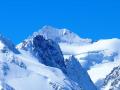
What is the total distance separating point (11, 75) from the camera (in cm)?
19625

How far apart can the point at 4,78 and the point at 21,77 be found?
249 inches

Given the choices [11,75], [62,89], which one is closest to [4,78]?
[11,75]

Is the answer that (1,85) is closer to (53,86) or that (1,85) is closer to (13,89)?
(13,89)

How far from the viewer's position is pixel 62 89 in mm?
199375

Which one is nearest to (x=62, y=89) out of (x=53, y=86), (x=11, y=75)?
(x=53, y=86)

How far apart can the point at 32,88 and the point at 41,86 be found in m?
4.89

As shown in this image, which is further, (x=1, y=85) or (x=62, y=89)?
(x=62, y=89)

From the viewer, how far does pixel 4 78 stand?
192m

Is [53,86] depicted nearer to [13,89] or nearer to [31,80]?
[31,80]

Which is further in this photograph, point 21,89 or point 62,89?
point 62,89

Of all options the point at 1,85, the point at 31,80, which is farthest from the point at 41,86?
the point at 1,85

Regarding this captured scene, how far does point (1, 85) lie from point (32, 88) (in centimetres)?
1154

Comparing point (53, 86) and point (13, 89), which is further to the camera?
point (53, 86)

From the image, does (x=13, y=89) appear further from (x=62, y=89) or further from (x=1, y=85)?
(x=62, y=89)
